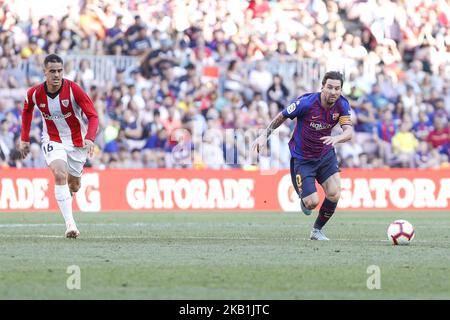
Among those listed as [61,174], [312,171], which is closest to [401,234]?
[312,171]

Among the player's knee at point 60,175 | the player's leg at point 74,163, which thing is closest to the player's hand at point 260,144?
the player's leg at point 74,163

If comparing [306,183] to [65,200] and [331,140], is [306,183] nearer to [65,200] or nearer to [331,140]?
[331,140]

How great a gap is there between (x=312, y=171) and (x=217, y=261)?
146 inches

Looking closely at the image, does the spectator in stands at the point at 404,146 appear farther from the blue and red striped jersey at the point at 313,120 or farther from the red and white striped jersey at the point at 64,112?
the red and white striped jersey at the point at 64,112

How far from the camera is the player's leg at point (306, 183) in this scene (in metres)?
14.6

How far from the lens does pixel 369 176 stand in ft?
82.0

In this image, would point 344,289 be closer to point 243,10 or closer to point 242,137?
point 242,137

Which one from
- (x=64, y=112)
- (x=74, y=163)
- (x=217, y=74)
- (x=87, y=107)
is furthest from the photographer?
(x=217, y=74)

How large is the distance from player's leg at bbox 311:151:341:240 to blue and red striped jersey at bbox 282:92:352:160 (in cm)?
17

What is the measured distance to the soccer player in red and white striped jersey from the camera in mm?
14141

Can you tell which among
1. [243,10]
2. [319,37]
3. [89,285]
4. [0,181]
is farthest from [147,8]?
[89,285]

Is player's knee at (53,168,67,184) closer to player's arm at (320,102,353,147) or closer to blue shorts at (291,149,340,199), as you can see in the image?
blue shorts at (291,149,340,199)

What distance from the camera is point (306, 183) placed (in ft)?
48.2

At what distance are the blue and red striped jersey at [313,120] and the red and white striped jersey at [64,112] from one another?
8.27 feet
